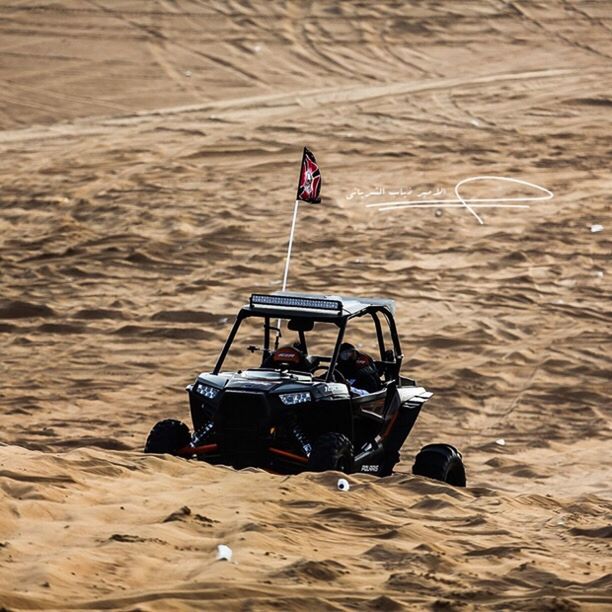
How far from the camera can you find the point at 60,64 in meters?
29.0

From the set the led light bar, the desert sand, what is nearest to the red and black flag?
the desert sand

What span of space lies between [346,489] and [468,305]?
907 cm

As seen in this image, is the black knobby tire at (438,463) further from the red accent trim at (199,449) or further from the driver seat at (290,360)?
the red accent trim at (199,449)

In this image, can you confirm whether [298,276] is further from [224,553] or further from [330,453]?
[224,553]

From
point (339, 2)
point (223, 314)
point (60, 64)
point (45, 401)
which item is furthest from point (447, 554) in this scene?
point (339, 2)

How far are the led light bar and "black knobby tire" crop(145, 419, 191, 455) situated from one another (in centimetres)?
113

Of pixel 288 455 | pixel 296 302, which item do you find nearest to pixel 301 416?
pixel 288 455

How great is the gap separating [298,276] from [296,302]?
27.1 ft

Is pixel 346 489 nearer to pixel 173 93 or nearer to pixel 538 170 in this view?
pixel 538 170

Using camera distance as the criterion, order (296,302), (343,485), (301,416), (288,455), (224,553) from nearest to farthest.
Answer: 1. (224,553)
2. (343,485)
3. (288,455)
4. (301,416)
5. (296,302)

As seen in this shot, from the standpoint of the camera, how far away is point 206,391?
1050 cm

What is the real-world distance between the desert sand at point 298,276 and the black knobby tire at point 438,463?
1.77 feet

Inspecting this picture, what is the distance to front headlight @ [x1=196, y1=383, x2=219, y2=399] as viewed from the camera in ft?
34.1
